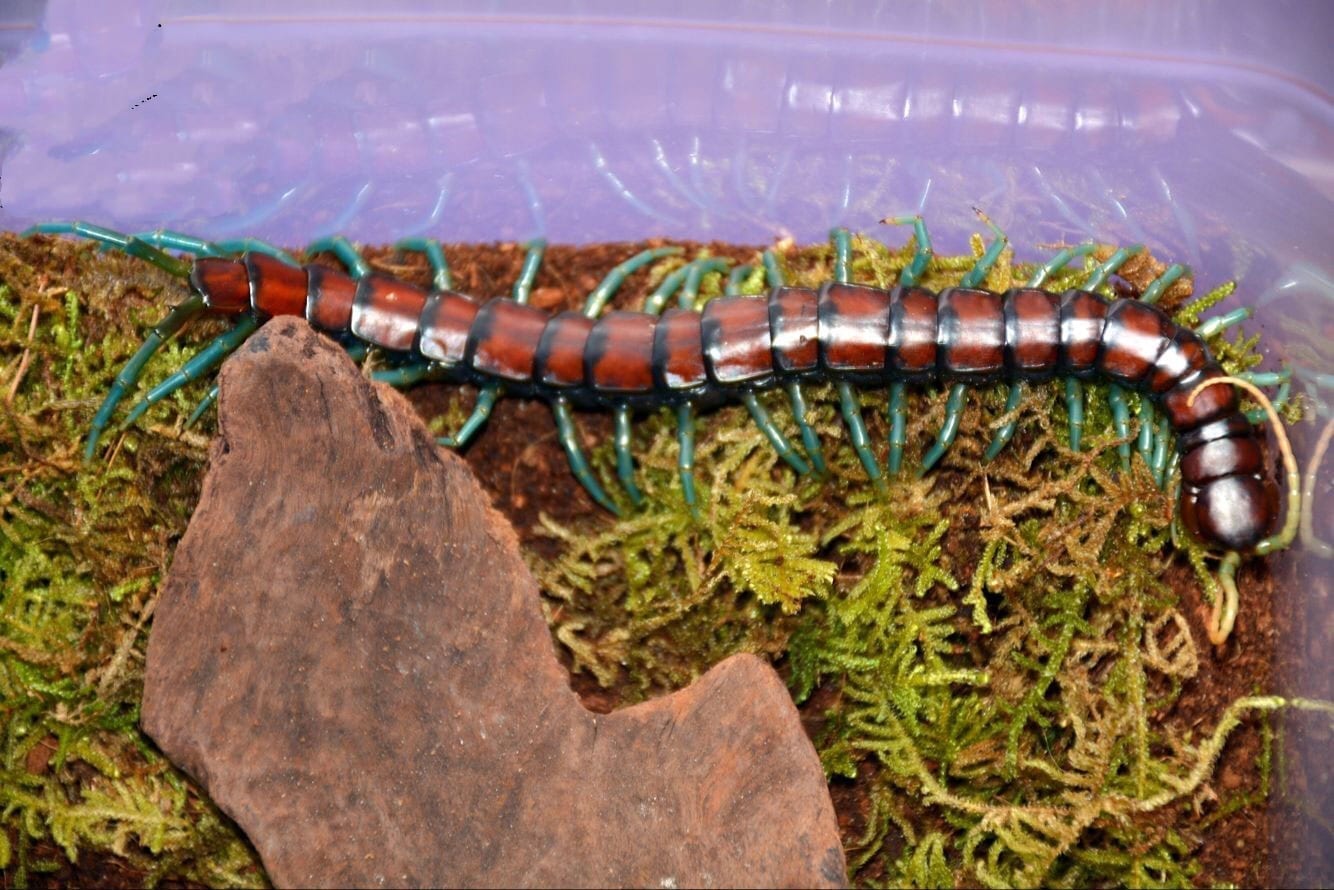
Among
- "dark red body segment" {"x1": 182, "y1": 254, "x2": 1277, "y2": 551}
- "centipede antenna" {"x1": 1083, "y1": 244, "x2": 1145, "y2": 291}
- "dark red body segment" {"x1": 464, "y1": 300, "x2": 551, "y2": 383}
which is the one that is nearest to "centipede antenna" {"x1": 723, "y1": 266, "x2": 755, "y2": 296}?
"dark red body segment" {"x1": 182, "y1": 254, "x2": 1277, "y2": 551}

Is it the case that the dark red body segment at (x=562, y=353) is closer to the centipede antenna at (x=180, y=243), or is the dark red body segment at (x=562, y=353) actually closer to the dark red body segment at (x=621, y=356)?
the dark red body segment at (x=621, y=356)

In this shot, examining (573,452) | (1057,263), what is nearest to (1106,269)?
(1057,263)

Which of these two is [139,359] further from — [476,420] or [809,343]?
[809,343]

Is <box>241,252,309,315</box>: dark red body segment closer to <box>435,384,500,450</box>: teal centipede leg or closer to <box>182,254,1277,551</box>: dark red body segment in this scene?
<box>182,254,1277,551</box>: dark red body segment

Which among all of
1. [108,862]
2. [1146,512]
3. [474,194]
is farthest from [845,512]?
[108,862]

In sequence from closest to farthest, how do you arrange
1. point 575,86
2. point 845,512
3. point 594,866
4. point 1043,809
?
point 594,866 → point 1043,809 → point 845,512 → point 575,86

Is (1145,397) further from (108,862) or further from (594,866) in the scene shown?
(108,862)
